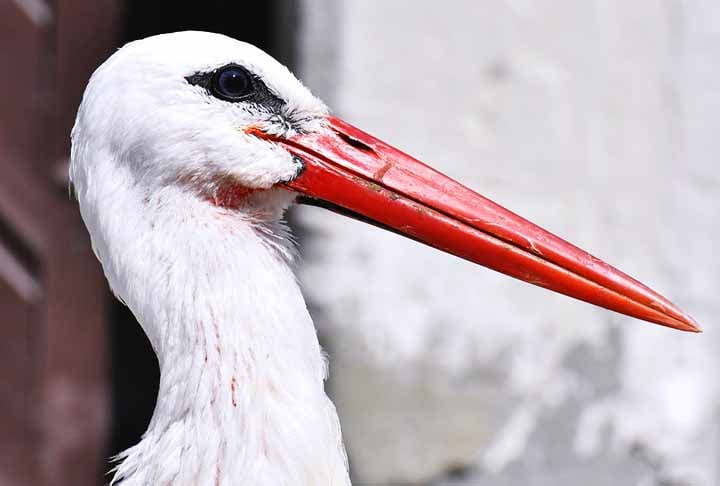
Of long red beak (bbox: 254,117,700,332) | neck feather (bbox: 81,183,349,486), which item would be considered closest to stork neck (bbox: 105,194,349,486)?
neck feather (bbox: 81,183,349,486)

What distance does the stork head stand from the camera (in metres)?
1.20

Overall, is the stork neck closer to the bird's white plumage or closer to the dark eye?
the bird's white plumage

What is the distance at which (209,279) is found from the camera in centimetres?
117

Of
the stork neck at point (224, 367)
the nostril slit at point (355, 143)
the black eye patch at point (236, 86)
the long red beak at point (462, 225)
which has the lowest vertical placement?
Answer: the stork neck at point (224, 367)

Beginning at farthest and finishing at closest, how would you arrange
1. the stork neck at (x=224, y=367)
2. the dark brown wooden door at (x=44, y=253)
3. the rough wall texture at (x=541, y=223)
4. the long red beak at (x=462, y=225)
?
the dark brown wooden door at (x=44, y=253), the rough wall texture at (x=541, y=223), the long red beak at (x=462, y=225), the stork neck at (x=224, y=367)

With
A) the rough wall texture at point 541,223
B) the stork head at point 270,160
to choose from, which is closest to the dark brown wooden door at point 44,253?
the rough wall texture at point 541,223

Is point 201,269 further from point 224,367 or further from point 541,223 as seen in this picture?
point 541,223

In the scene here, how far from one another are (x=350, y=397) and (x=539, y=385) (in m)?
0.46

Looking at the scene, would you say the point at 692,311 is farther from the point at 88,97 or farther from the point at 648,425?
the point at 88,97

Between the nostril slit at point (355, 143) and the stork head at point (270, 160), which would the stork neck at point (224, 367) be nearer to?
the stork head at point (270, 160)

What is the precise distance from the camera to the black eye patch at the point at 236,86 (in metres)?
1.22

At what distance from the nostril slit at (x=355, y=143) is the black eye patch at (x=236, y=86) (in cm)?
8

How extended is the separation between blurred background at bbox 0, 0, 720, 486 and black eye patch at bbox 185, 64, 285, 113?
1135mm

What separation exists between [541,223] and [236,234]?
1.47 meters
